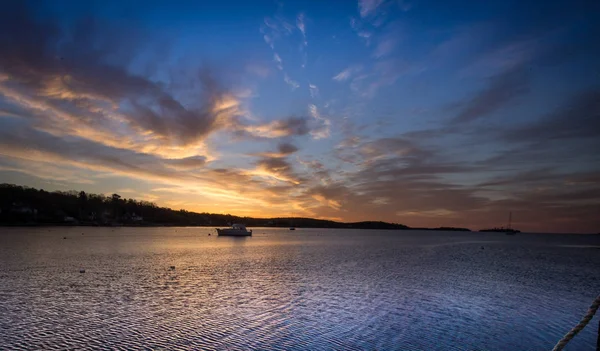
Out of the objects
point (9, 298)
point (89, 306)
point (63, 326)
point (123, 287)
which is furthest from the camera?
point (123, 287)

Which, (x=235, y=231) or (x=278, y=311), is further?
(x=235, y=231)

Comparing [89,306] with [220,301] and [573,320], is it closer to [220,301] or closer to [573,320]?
[220,301]

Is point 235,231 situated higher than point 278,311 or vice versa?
point 278,311

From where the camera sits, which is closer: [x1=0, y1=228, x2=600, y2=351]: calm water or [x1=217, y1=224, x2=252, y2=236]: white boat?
[x1=0, y1=228, x2=600, y2=351]: calm water

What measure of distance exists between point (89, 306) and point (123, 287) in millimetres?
7414

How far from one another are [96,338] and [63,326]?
317cm

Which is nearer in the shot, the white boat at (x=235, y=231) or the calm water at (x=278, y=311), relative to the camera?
the calm water at (x=278, y=311)

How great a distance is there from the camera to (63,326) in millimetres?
18625

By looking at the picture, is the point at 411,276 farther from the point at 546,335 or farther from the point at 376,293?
the point at 546,335

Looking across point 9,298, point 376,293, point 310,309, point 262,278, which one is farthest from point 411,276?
point 9,298

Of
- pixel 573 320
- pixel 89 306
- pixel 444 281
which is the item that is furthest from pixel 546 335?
pixel 89 306

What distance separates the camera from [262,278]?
38.3 m

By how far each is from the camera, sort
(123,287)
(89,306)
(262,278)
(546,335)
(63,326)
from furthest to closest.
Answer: (262,278) < (123,287) < (89,306) < (546,335) < (63,326)

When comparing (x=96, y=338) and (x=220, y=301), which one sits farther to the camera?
(x=220, y=301)
